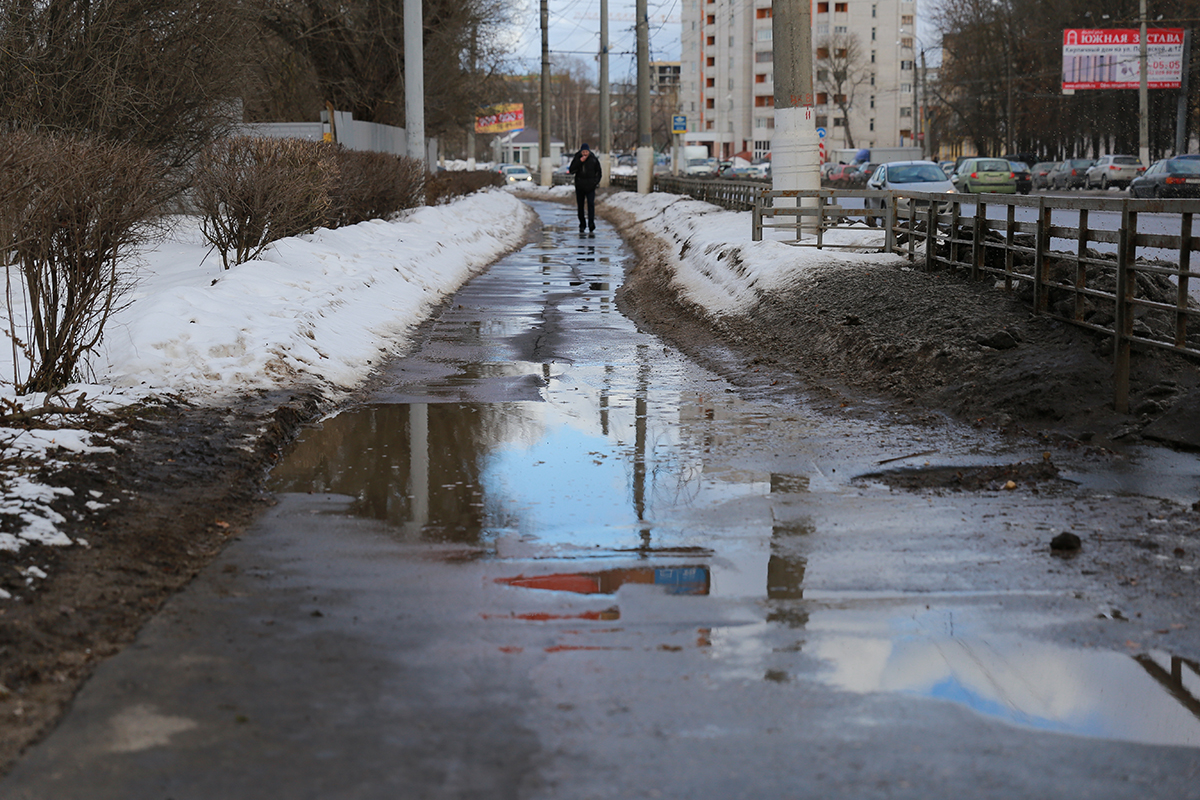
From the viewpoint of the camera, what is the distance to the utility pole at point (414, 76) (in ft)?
83.8

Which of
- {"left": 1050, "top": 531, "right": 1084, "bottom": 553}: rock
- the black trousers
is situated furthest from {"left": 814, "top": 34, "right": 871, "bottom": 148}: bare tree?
{"left": 1050, "top": 531, "right": 1084, "bottom": 553}: rock

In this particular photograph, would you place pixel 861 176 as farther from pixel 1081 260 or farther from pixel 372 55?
pixel 1081 260

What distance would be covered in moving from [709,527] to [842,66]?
121991 millimetres

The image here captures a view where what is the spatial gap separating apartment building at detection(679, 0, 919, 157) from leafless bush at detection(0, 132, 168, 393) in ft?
373

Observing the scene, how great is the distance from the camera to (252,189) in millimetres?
13945

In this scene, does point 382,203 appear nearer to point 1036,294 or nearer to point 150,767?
point 1036,294

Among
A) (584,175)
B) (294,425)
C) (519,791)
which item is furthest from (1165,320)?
(584,175)

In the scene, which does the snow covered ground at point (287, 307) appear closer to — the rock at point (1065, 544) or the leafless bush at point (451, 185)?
the rock at point (1065, 544)

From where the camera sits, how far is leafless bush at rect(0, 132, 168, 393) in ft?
24.0

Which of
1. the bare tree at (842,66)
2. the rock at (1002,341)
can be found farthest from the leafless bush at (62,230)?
the bare tree at (842,66)

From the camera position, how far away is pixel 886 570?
18.0 feet

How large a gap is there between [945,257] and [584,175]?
54.2 ft

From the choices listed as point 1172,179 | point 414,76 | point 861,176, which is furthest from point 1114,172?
point 414,76

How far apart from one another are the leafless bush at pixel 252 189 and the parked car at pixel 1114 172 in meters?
43.1
